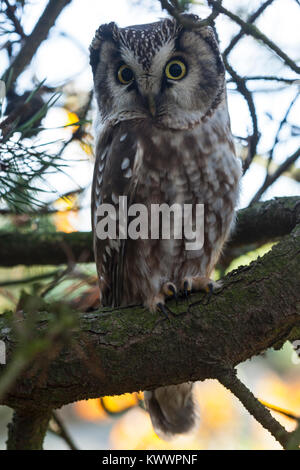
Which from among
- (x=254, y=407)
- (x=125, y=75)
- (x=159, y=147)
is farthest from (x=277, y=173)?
(x=254, y=407)

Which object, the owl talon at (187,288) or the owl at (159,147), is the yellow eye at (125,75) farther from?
the owl talon at (187,288)

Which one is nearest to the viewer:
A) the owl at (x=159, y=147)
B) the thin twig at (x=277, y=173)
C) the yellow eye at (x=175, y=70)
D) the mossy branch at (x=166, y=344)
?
the mossy branch at (x=166, y=344)

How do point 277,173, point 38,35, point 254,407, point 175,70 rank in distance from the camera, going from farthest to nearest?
point 277,173 < point 175,70 < point 38,35 < point 254,407

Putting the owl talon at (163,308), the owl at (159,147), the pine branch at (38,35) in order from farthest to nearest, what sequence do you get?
the owl at (159,147), the pine branch at (38,35), the owl talon at (163,308)

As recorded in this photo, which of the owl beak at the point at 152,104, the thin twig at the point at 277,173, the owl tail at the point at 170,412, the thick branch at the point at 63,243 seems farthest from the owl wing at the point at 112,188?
the thin twig at the point at 277,173

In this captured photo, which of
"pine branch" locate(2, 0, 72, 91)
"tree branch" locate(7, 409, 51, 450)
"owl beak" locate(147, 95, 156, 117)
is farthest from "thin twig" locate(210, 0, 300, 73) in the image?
"tree branch" locate(7, 409, 51, 450)

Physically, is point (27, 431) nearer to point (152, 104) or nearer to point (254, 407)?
point (254, 407)

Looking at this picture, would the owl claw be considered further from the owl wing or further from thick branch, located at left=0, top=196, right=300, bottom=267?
thick branch, located at left=0, top=196, right=300, bottom=267

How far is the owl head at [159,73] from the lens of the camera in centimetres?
248

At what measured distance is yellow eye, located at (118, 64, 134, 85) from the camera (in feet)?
8.44

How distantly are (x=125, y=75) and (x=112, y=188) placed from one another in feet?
1.92

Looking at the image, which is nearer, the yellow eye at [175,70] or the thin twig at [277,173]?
the yellow eye at [175,70]

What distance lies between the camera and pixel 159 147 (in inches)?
97.0

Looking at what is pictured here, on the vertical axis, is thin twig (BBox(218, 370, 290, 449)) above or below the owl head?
below
